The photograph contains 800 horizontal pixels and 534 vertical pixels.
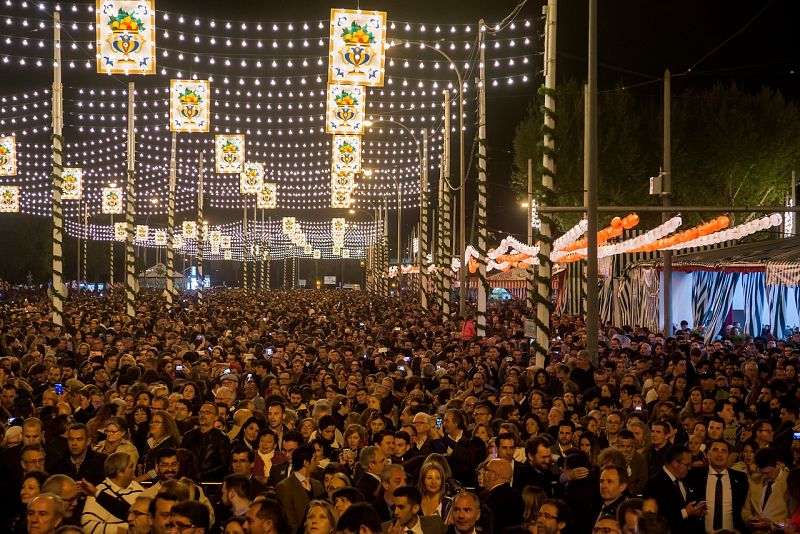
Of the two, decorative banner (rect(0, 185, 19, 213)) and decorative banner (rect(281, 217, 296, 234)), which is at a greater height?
decorative banner (rect(0, 185, 19, 213))

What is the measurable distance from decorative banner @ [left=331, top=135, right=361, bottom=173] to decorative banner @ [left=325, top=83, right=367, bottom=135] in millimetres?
7438

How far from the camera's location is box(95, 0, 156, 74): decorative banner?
2175 cm

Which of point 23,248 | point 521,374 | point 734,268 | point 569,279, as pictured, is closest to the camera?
point 521,374

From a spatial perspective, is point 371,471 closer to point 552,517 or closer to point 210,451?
point 210,451

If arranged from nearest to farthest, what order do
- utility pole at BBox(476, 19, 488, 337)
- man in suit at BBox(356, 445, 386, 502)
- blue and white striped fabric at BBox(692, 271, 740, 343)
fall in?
man in suit at BBox(356, 445, 386, 502), utility pole at BBox(476, 19, 488, 337), blue and white striped fabric at BBox(692, 271, 740, 343)

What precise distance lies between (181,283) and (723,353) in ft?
309

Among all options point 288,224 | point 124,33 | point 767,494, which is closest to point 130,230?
point 124,33

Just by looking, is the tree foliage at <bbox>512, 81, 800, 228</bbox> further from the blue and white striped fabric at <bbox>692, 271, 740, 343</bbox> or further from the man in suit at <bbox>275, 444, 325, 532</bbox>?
the man in suit at <bbox>275, 444, 325, 532</bbox>

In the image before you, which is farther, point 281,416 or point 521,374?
point 521,374

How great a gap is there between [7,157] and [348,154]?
38.9 feet

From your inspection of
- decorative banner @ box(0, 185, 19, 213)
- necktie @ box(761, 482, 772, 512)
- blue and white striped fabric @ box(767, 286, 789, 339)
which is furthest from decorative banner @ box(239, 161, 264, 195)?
necktie @ box(761, 482, 772, 512)

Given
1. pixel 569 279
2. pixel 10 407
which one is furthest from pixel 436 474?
pixel 569 279

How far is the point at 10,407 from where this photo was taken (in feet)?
42.6

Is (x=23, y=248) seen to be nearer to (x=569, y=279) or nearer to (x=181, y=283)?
(x=181, y=283)
